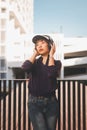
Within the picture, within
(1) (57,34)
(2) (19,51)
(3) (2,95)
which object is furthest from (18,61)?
(3) (2,95)

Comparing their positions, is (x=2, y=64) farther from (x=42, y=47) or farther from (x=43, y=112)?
(x=43, y=112)

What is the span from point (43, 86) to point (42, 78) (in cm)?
10

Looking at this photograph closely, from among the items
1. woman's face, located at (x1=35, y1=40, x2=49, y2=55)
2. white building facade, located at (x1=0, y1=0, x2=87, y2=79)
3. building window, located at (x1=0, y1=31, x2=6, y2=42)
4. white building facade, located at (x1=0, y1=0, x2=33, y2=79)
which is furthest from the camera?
building window, located at (x1=0, y1=31, x2=6, y2=42)

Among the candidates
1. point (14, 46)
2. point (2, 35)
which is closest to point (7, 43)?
point (14, 46)

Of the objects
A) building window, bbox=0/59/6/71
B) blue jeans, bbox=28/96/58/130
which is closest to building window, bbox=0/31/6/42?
building window, bbox=0/59/6/71

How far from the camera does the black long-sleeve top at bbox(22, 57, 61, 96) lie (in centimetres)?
386

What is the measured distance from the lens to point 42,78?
12.7 ft

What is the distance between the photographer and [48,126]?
12.6 feet

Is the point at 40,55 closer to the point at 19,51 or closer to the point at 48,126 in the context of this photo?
the point at 48,126

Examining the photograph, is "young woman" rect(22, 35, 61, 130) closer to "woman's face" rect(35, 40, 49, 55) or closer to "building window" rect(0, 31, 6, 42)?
"woman's face" rect(35, 40, 49, 55)

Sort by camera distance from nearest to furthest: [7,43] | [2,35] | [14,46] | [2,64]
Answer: [2,64] → [7,43] → [14,46] → [2,35]

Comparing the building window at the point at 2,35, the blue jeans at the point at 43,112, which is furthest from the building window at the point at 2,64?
the blue jeans at the point at 43,112

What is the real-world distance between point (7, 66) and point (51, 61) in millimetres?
42734

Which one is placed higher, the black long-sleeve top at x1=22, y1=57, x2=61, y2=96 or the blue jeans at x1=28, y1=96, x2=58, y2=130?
the black long-sleeve top at x1=22, y1=57, x2=61, y2=96
